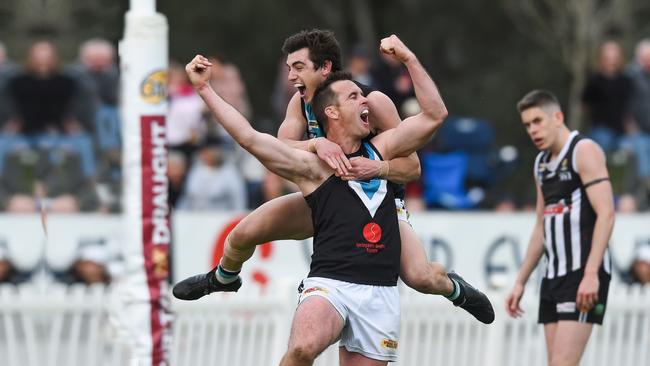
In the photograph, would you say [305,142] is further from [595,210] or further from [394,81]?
[394,81]

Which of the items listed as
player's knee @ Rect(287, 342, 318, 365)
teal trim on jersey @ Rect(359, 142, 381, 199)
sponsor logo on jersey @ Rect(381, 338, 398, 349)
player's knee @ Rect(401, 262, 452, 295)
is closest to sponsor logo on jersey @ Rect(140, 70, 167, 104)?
teal trim on jersey @ Rect(359, 142, 381, 199)

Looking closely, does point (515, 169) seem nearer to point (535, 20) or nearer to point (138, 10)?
point (138, 10)

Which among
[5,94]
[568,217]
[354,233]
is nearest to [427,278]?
[354,233]

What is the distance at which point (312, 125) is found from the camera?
8.35 metres

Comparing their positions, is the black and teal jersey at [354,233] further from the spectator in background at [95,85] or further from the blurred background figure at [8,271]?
the spectator in background at [95,85]

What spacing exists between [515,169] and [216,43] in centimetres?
1373

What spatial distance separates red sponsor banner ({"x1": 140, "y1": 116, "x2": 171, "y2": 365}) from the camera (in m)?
7.97

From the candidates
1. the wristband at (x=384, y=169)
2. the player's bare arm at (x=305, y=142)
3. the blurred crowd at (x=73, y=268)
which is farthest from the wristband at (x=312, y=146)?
the blurred crowd at (x=73, y=268)

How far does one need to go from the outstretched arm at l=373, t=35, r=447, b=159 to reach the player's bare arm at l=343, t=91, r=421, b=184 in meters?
0.08

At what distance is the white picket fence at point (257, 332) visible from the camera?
10633 millimetres

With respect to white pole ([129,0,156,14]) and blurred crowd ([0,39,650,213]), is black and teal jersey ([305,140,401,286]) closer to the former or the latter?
white pole ([129,0,156,14])

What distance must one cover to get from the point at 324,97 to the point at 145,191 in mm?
1168

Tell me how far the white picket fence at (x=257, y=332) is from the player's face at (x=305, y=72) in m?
2.60

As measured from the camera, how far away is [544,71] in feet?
90.6
